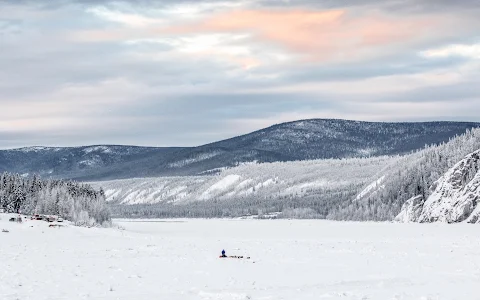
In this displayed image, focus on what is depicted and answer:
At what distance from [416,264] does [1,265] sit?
94.5ft

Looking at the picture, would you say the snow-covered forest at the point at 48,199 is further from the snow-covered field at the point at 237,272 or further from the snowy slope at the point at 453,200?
the snowy slope at the point at 453,200

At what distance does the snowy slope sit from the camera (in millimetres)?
144000

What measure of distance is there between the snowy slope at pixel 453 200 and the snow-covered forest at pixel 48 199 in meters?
71.3

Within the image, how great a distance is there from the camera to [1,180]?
13712 centimetres

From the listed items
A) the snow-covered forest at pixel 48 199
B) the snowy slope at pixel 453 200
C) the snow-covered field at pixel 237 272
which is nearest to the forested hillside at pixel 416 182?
the snowy slope at pixel 453 200

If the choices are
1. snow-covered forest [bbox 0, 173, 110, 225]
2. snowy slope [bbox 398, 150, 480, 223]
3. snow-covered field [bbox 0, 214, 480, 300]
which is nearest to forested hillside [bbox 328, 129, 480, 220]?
snowy slope [bbox 398, 150, 480, 223]

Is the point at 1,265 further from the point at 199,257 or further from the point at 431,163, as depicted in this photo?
the point at 431,163

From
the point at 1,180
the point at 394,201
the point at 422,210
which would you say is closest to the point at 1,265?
the point at 1,180

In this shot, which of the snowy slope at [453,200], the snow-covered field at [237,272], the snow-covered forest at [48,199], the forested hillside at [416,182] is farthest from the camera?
the forested hillside at [416,182]

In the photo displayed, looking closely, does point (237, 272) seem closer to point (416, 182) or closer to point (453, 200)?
point (453, 200)

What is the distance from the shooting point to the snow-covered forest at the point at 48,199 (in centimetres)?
12812

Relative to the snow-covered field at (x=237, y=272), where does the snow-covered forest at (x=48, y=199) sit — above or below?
above

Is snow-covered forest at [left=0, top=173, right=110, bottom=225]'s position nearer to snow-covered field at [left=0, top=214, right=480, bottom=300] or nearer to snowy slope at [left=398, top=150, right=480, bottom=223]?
snow-covered field at [left=0, top=214, right=480, bottom=300]

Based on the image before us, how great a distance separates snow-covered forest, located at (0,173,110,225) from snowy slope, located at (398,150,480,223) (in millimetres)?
71278
